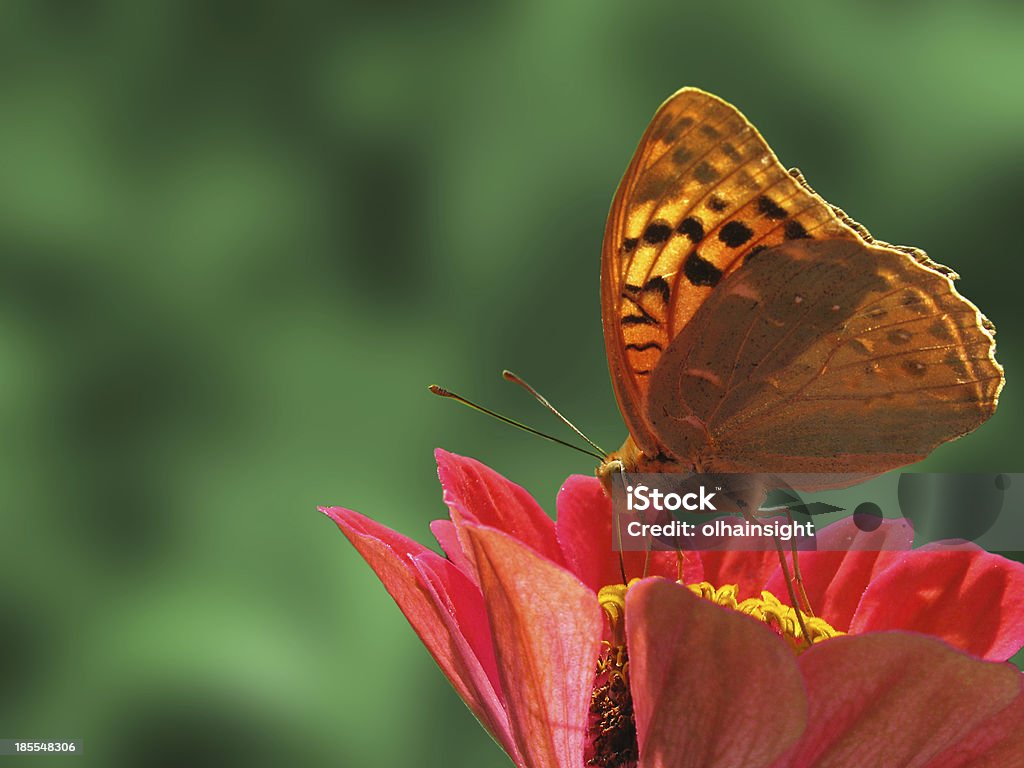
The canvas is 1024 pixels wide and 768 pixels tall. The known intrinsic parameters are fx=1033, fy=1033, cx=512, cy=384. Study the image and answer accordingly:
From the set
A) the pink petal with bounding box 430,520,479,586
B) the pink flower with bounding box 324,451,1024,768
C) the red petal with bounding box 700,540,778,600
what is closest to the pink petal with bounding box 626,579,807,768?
the pink flower with bounding box 324,451,1024,768

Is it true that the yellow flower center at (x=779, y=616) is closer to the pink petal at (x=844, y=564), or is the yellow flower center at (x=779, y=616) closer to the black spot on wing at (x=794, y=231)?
the pink petal at (x=844, y=564)

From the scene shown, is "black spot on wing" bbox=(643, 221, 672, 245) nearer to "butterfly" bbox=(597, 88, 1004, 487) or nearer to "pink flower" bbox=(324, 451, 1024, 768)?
"butterfly" bbox=(597, 88, 1004, 487)

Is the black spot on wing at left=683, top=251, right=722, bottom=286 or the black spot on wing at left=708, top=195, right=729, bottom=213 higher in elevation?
the black spot on wing at left=708, top=195, right=729, bottom=213

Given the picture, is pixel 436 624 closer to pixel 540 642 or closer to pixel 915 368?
pixel 540 642

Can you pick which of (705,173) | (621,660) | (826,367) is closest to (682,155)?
(705,173)

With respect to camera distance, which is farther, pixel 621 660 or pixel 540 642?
pixel 621 660

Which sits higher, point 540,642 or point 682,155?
point 682,155
